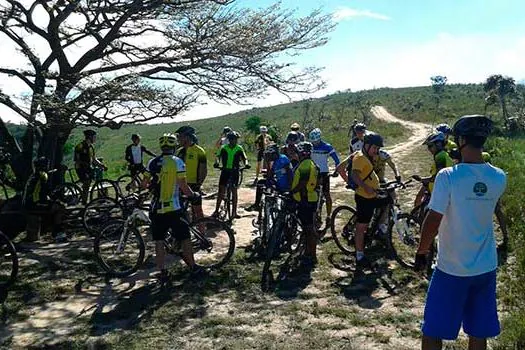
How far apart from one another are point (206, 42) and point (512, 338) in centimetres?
856

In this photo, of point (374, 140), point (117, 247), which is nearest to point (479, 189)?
point (374, 140)

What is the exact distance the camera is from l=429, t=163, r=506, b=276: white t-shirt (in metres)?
3.58

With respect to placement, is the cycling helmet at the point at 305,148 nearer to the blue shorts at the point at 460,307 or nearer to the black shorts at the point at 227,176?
the black shorts at the point at 227,176

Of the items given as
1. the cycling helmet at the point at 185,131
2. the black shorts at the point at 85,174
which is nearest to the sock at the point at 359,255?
the cycling helmet at the point at 185,131

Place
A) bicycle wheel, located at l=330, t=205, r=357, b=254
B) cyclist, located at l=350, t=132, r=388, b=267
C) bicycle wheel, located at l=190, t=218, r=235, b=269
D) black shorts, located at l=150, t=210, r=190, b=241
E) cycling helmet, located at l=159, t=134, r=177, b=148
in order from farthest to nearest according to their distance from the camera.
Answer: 1. bicycle wheel, located at l=330, t=205, r=357, b=254
2. bicycle wheel, located at l=190, t=218, r=235, b=269
3. cyclist, located at l=350, t=132, r=388, b=267
4. black shorts, located at l=150, t=210, r=190, b=241
5. cycling helmet, located at l=159, t=134, r=177, b=148

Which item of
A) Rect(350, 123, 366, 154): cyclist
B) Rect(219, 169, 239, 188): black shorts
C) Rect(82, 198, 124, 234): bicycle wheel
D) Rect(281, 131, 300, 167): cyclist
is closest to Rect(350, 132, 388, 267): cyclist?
Rect(281, 131, 300, 167): cyclist

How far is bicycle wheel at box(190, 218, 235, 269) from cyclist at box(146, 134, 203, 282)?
0.66 meters

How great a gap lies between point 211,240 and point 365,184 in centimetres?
265

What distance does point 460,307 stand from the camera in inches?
145

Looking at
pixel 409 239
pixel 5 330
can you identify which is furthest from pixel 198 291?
pixel 409 239

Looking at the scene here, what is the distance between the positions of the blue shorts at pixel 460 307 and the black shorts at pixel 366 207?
12.9 ft

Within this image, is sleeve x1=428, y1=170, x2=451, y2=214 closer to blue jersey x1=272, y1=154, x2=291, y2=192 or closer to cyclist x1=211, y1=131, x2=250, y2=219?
blue jersey x1=272, y1=154, x2=291, y2=192

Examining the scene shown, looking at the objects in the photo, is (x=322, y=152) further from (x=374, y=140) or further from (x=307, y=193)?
(x=374, y=140)

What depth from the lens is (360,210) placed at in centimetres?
779
